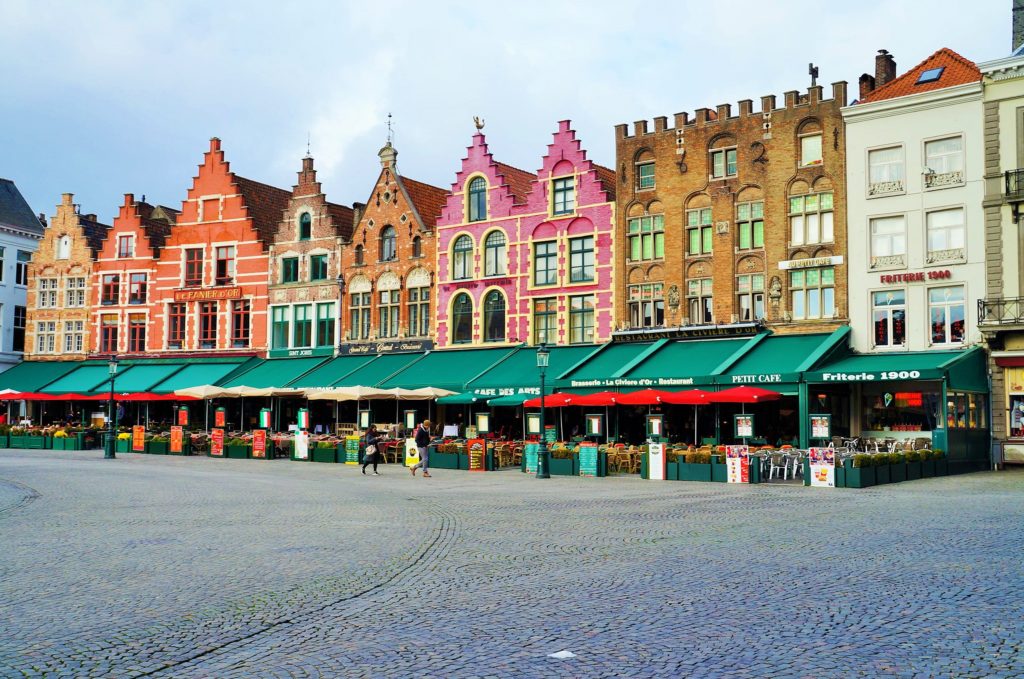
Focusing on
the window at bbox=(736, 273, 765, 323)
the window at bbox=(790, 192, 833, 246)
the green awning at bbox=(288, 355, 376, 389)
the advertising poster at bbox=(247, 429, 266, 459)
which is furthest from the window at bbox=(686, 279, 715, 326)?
the advertising poster at bbox=(247, 429, 266, 459)

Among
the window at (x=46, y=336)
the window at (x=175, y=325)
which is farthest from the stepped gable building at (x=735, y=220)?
the window at (x=46, y=336)

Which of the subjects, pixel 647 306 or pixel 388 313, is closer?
pixel 647 306

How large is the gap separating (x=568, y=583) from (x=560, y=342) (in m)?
29.1

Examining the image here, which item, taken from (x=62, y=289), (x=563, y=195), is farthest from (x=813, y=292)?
(x=62, y=289)

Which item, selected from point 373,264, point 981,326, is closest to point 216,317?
point 373,264

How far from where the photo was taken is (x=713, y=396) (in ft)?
96.7

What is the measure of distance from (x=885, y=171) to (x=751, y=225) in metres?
4.81

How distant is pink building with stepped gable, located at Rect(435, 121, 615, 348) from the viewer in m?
39.1

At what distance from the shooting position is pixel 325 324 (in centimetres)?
4631

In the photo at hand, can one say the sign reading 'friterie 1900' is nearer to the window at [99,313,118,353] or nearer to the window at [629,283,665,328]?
the window at [99,313,118,353]

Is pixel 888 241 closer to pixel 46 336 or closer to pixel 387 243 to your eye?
pixel 387 243

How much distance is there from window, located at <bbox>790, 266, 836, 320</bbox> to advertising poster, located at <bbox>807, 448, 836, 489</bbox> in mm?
10574

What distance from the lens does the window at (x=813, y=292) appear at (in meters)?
33.4

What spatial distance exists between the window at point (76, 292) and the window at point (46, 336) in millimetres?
1540
